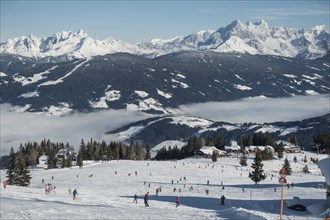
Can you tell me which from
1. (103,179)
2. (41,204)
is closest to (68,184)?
(103,179)

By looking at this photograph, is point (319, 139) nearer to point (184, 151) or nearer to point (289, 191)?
point (184, 151)

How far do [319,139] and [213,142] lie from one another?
40.9 metres

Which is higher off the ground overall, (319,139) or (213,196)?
(319,139)

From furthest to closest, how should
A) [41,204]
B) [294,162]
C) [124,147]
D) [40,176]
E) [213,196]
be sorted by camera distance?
[124,147], [294,162], [40,176], [213,196], [41,204]

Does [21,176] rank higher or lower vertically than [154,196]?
higher

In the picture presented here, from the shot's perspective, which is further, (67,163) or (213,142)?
(213,142)

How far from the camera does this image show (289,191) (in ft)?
224

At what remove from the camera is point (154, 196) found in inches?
2574

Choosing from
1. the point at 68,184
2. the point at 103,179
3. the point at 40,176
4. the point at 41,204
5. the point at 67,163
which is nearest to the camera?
the point at 41,204

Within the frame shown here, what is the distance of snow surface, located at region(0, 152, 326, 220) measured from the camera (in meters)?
41.7

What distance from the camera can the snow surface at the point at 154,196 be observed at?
4170 centimetres

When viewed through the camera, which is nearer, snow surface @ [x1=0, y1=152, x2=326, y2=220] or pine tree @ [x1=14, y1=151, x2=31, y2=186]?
snow surface @ [x1=0, y1=152, x2=326, y2=220]

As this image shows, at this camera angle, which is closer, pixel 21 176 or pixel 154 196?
pixel 154 196

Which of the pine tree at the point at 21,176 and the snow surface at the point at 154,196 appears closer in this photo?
the snow surface at the point at 154,196
